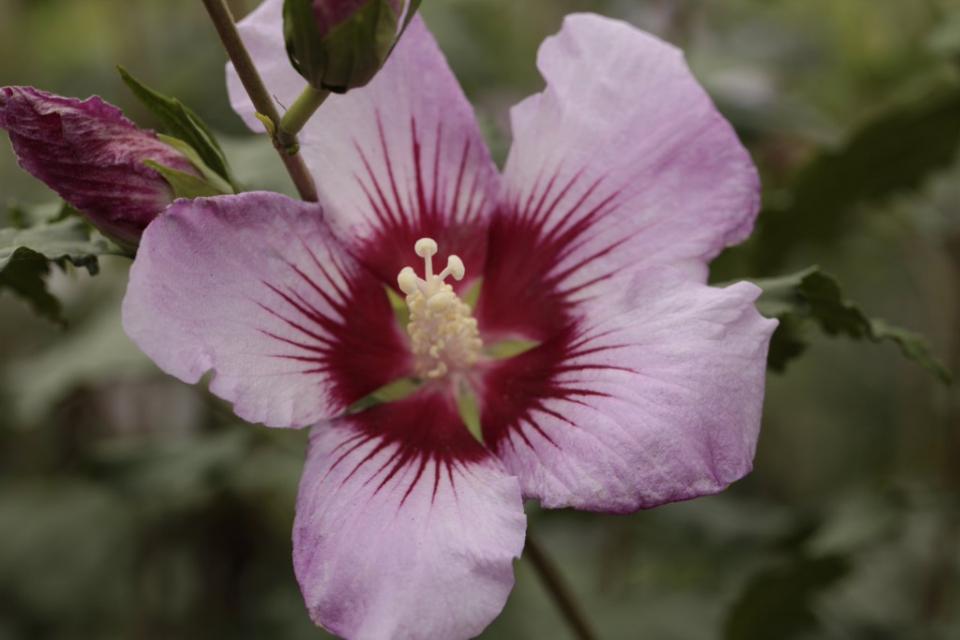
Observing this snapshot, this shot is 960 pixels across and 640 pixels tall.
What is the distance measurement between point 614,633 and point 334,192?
2.95ft

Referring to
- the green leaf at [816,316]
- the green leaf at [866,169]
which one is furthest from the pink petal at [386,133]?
the green leaf at [866,169]

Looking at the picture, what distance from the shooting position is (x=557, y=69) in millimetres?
811

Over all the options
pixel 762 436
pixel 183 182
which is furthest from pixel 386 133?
pixel 762 436

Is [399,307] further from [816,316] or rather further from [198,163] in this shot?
[816,316]

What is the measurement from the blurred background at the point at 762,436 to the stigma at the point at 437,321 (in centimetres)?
22

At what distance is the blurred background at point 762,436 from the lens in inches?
50.7

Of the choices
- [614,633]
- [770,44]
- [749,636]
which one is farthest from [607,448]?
[770,44]

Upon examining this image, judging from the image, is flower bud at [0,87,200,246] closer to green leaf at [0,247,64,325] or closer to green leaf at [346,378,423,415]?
green leaf at [0,247,64,325]

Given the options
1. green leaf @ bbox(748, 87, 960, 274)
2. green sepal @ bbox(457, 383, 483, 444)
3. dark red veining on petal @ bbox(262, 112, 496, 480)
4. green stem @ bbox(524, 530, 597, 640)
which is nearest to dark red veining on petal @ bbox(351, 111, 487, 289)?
dark red veining on petal @ bbox(262, 112, 496, 480)

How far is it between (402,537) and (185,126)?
1.04 feet

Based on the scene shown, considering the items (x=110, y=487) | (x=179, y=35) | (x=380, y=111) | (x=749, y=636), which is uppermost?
(x=380, y=111)

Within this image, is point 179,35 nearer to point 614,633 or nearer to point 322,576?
Result: point 614,633

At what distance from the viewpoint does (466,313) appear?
88 cm

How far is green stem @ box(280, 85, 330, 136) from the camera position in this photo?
2.21ft
